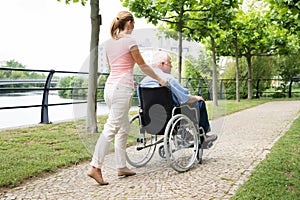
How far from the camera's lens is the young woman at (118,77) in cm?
362

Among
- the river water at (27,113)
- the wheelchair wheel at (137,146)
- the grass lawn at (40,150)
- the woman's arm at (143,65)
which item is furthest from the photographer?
the river water at (27,113)

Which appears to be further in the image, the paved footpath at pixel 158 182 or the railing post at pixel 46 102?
the railing post at pixel 46 102

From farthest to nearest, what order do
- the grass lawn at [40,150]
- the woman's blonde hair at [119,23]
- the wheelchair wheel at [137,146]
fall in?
the wheelchair wheel at [137,146] → the grass lawn at [40,150] → the woman's blonde hair at [119,23]

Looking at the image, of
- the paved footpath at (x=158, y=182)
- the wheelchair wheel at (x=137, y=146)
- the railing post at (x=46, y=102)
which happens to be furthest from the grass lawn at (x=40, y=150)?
the railing post at (x=46, y=102)

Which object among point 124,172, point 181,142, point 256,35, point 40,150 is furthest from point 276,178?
point 256,35

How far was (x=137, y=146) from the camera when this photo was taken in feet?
14.6

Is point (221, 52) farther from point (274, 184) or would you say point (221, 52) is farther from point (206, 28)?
point (274, 184)

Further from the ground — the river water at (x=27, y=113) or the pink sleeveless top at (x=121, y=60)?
the pink sleeveless top at (x=121, y=60)

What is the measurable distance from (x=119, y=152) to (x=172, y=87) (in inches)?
35.3

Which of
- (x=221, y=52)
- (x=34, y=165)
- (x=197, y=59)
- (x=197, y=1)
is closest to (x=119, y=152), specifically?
(x=34, y=165)

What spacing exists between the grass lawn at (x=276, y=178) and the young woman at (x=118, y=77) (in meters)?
1.32

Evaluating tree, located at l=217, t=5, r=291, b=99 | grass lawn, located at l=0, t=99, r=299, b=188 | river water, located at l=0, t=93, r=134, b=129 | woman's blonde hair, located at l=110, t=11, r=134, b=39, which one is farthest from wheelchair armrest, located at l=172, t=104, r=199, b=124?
tree, located at l=217, t=5, r=291, b=99

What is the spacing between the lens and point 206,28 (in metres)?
10.1

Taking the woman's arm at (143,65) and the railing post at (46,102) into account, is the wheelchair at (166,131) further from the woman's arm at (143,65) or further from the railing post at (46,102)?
the railing post at (46,102)
